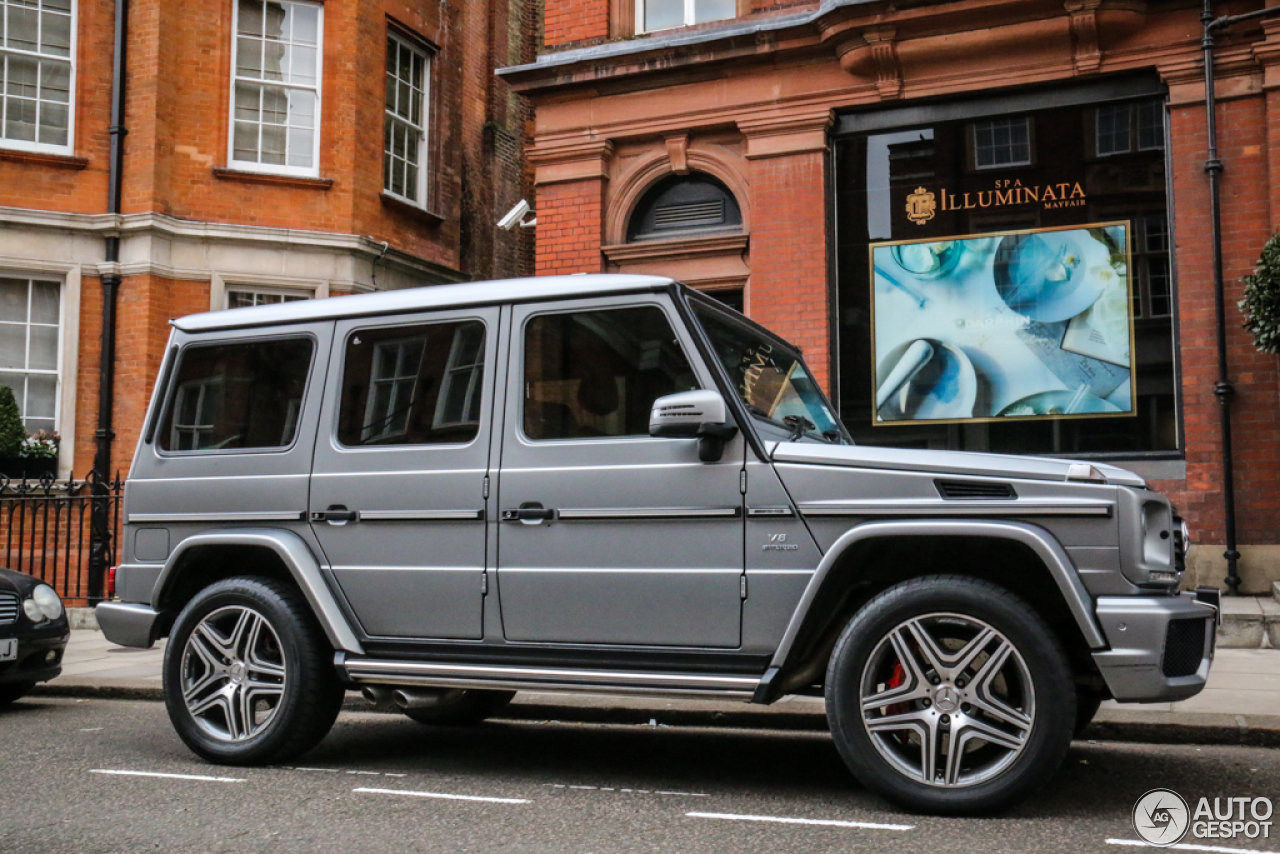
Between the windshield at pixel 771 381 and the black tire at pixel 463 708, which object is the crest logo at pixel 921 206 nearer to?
the windshield at pixel 771 381

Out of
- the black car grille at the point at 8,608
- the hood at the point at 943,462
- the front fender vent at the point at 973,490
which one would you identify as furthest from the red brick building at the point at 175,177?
the front fender vent at the point at 973,490

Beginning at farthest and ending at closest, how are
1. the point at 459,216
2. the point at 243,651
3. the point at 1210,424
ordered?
1. the point at 459,216
2. the point at 1210,424
3. the point at 243,651

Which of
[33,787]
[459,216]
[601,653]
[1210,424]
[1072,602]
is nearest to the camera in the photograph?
[1072,602]

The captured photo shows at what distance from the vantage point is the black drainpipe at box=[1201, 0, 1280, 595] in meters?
9.84

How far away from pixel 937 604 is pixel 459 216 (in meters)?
15.7

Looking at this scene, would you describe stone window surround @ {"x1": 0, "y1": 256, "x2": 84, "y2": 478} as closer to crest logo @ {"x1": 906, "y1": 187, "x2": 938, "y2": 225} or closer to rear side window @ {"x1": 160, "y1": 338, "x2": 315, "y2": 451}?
rear side window @ {"x1": 160, "y1": 338, "x2": 315, "y2": 451}

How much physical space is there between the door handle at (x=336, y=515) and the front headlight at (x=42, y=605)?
12.0ft

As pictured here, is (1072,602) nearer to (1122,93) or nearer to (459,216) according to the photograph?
(1122,93)

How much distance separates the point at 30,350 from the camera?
15219 millimetres

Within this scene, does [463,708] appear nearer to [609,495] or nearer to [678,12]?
[609,495]

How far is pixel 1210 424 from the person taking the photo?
32.9 feet

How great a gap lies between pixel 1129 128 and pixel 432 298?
7.40 metres

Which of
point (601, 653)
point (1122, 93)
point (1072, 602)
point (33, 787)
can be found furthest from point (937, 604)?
point (1122, 93)

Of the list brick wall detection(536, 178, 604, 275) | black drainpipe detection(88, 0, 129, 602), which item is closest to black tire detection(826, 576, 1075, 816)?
brick wall detection(536, 178, 604, 275)
